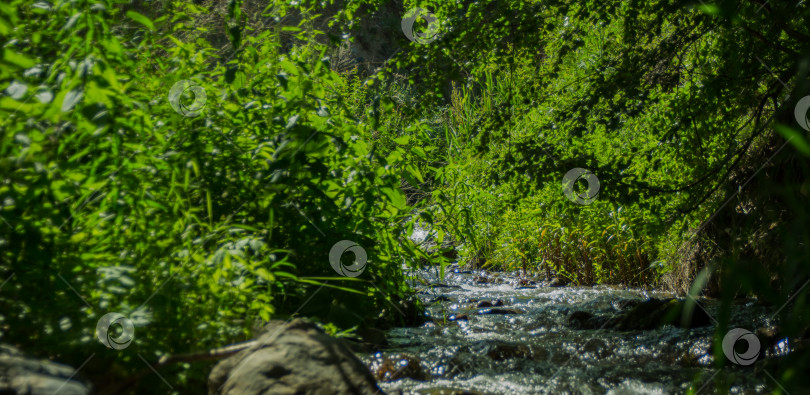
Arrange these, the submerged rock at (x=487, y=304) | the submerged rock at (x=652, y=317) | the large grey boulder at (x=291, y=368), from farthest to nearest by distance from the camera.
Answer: the submerged rock at (x=487, y=304) → the submerged rock at (x=652, y=317) → the large grey boulder at (x=291, y=368)

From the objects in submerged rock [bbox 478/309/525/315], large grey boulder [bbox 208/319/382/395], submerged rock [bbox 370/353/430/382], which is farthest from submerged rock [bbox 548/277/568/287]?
large grey boulder [bbox 208/319/382/395]

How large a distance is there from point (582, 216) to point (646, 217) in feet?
4.30

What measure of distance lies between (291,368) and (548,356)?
6.10ft

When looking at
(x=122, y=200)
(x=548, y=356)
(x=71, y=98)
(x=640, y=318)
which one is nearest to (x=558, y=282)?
(x=640, y=318)

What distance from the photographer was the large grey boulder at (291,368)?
157cm

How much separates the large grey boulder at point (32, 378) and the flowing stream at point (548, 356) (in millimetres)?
1281

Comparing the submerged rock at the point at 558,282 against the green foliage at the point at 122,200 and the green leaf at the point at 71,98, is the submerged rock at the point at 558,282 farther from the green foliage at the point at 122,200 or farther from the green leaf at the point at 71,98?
the green leaf at the point at 71,98

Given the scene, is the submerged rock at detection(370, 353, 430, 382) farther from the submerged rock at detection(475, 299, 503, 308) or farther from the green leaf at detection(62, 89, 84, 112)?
the submerged rock at detection(475, 299, 503, 308)

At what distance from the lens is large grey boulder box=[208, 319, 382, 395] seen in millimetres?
1571

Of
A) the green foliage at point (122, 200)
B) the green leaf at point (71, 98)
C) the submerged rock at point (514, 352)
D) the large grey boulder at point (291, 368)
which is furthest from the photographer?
the submerged rock at point (514, 352)

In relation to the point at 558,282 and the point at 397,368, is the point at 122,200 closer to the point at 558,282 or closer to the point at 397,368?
the point at 397,368

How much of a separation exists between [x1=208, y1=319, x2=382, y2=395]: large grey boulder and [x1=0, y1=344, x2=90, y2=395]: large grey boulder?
490 millimetres

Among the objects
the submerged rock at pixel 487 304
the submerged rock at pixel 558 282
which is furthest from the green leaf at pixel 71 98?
the submerged rock at pixel 558 282

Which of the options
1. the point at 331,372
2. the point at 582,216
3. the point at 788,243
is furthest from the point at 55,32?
the point at 582,216
